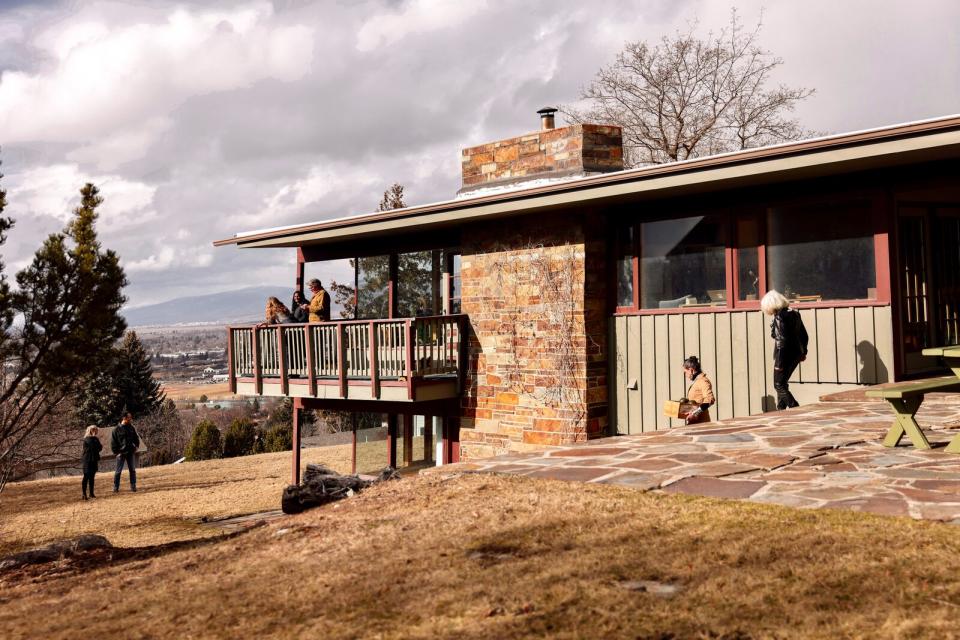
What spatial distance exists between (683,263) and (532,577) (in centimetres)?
766

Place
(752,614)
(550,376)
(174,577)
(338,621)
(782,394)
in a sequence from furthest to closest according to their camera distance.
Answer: (550,376)
(782,394)
(174,577)
(338,621)
(752,614)

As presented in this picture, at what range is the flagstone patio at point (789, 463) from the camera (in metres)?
5.03

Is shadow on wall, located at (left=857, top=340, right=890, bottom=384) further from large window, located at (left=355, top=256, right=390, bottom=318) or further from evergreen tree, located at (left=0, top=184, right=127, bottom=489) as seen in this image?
evergreen tree, located at (left=0, top=184, right=127, bottom=489)

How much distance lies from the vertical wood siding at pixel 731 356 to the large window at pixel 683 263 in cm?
25

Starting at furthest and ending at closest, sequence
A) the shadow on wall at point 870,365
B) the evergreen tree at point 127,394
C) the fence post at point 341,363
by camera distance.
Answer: the evergreen tree at point 127,394, the fence post at point 341,363, the shadow on wall at point 870,365

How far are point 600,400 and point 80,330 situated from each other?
1207cm

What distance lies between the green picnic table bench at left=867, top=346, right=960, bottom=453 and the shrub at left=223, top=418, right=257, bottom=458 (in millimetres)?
35090

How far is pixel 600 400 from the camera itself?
11.7 metres

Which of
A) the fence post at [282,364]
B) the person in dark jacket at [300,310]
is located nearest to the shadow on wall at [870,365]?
the person in dark jacket at [300,310]

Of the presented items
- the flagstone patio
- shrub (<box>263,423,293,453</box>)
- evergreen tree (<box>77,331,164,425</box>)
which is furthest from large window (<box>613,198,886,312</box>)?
evergreen tree (<box>77,331,164,425</box>)

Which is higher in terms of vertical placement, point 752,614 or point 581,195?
point 581,195

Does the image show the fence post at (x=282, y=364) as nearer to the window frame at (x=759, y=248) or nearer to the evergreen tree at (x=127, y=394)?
the window frame at (x=759, y=248)

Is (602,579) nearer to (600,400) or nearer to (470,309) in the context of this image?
(600,400)

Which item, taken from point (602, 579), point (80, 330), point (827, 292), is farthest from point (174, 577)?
point (80, 330)
